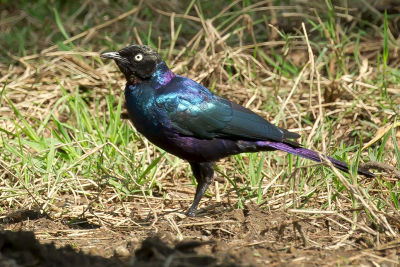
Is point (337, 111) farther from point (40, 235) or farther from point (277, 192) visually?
point (40, 235)

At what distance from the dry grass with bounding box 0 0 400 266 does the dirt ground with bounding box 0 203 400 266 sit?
0.05 meters

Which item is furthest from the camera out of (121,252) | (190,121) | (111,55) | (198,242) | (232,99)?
(232,99)

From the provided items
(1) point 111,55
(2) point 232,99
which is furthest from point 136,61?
(2) point 232,99

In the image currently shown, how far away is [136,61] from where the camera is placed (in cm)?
431

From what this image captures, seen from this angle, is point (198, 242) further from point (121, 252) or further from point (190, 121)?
point (190, 121)

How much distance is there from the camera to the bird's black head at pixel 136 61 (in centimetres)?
430

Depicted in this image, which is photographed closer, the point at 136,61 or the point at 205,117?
the point at 205,117

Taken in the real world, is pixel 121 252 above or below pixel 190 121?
below

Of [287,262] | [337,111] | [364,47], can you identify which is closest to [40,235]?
[287,262]

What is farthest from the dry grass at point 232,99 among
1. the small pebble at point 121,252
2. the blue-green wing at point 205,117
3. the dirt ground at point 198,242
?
the small pebble at point 121,252

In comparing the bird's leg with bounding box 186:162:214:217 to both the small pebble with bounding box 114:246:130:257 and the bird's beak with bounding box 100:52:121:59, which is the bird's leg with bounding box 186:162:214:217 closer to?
the bird's beak with bounding box 100:52:121:59

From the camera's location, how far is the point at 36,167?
174 inches

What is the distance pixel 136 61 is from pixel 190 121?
652 mm

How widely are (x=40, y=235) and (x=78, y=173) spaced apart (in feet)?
3.68
